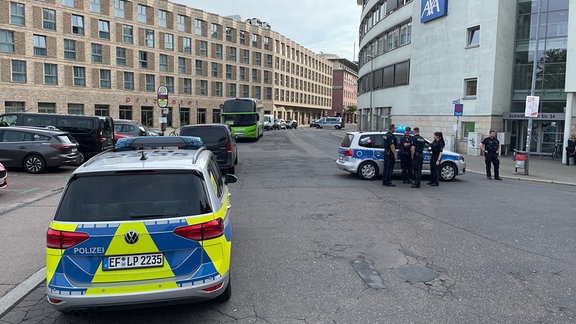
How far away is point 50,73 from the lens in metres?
45.0

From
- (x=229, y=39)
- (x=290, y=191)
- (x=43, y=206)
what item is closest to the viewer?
(x=43, y=206)

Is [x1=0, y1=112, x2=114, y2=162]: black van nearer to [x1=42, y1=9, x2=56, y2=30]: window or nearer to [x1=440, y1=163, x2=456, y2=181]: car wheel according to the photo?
[x1=440, y1=163, x2=456, y2=181]: car wheel

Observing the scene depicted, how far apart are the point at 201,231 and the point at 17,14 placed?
48526mm

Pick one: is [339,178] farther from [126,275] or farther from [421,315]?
[126,275]

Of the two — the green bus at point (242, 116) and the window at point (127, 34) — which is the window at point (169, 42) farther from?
the green bus at point (242, 116)

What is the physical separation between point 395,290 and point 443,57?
26.7 metres

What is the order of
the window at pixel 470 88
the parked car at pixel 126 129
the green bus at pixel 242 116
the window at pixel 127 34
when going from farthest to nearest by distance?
the window at pixel 127 34 → the green bus at pixel 242 116 → the window at pixel 470 88 → the parked car at pixel 126 129

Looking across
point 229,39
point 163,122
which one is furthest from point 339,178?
point 229,39

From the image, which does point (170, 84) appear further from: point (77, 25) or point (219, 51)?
point (77, 25)

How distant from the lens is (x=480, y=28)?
25531 mm

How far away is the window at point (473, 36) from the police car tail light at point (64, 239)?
26869 millimetres

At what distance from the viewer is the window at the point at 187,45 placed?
59.2 m

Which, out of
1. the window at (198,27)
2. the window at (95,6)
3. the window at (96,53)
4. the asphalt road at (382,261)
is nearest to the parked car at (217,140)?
the asphalt road at (382,261)

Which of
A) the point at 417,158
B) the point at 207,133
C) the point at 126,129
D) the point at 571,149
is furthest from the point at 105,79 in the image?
the point at 571,149
